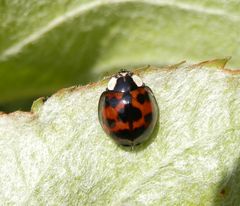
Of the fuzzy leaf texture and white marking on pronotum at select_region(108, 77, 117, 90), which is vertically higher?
white marking on pronotum at select_region(108, 77, 117, 90)

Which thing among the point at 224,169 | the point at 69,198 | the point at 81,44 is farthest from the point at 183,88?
the point at 81,44

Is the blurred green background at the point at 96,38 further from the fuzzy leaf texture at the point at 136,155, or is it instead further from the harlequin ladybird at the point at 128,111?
the fuzzy leaf texture at the point at 136,155

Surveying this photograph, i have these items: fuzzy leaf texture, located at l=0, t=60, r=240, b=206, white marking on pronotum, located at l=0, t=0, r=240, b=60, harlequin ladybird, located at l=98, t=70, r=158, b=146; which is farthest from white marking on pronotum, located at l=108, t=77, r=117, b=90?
white marking on pronotum, located at l=0, t=0, r=240, b=60

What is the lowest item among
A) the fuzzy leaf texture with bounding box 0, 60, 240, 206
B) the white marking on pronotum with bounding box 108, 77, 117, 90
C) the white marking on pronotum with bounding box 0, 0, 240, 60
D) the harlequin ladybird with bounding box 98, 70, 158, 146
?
the fuzzy leaf texture with bounding box 0, 60, 240, 206

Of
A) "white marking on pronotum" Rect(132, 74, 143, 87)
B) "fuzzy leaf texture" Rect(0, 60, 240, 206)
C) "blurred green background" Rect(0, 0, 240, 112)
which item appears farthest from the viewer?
"blurred green background" Rect(0, 0, 240, 112)

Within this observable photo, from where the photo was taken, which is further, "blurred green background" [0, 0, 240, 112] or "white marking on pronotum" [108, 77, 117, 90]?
"blurred green background" [0, 0, 240, 112]

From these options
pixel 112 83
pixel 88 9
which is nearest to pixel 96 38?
pixel 88 9

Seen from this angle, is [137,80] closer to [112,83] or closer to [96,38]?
[112,83]

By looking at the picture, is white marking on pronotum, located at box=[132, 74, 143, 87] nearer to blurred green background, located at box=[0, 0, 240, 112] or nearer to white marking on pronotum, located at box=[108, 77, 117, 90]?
white marking on pronotum, located at box=[108, 77, 117, 90]
